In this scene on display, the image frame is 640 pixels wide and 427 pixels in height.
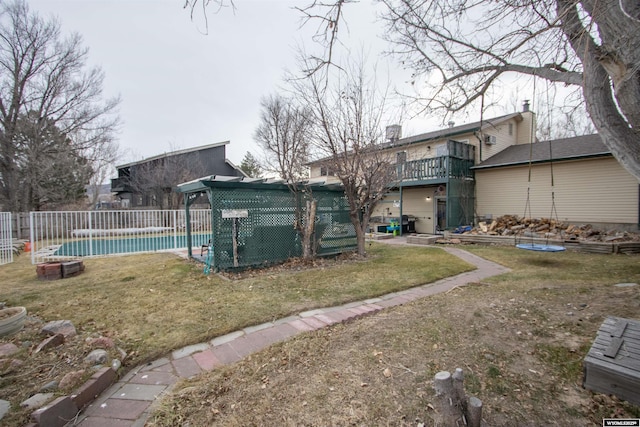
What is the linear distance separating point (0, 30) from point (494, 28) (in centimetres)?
2014

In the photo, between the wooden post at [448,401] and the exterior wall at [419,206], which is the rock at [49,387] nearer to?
the wooden post at [448,401]

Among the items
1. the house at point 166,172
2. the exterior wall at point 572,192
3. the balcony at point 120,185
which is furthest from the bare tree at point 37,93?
the exterior wall at point 572,192

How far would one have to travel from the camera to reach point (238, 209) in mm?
6426

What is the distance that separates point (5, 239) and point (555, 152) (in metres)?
19.9

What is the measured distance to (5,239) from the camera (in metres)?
8.63

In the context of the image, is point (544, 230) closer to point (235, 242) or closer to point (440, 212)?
point (440, 212)

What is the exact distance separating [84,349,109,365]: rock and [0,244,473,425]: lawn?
0.09 meters

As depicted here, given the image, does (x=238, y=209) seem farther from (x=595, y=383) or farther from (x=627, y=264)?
(x=627, y=264)

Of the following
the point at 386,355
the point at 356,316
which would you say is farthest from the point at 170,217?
the point at 386,355

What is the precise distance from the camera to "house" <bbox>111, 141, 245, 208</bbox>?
59.1ft

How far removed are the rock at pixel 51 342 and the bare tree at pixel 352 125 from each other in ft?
19.1

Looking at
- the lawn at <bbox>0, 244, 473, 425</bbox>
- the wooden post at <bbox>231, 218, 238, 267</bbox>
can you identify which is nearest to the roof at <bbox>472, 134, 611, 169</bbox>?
the lawn at <bbox>0, 244, 473, 425</bbox>

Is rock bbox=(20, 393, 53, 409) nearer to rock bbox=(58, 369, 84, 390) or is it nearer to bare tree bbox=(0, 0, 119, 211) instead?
rock bbox=(58, 369, 84, 390)

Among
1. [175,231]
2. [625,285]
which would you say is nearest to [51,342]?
[625,285]
